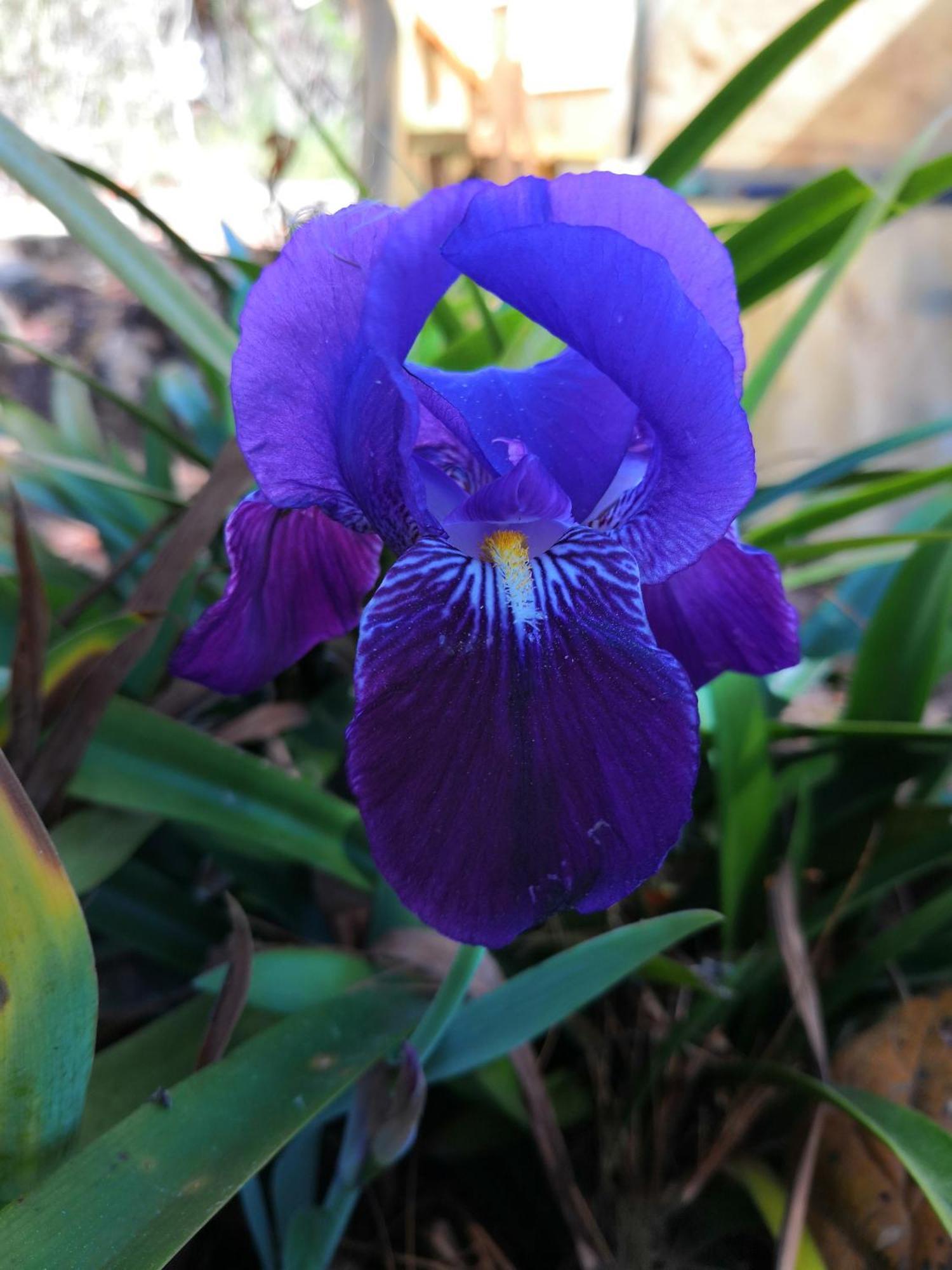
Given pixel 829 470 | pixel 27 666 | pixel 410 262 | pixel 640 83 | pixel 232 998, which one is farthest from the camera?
pixel 640 83

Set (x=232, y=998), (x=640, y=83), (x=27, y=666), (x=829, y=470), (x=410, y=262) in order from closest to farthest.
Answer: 1. (x=410, y=262)
2. (x=232, y=998)
3. (x=27, y=666)
4. (x=829, y=470)
5. (x=640, y=83)

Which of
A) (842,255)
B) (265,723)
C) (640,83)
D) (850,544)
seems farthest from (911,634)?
(640,83)

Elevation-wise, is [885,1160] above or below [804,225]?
below

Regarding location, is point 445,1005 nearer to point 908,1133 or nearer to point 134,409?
point 908,1133

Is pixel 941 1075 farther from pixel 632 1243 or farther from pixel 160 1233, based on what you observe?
pixel 160 1233

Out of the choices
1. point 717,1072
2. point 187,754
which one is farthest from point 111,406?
point 717,1072

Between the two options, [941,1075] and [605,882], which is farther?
[941,1075]

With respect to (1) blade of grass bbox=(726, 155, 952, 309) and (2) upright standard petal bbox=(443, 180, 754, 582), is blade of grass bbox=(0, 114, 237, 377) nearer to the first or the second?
(2) upright standard petal bbox=(443, 180, 754, 582)

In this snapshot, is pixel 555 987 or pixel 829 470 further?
pixel 829 470
